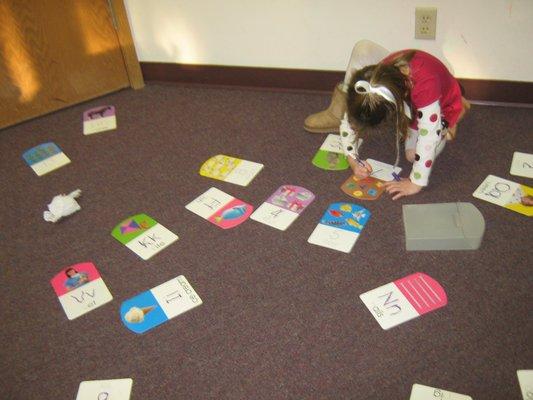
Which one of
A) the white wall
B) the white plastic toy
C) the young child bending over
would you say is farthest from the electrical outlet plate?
the white plastic toy

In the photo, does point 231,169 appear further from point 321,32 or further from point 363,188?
point 321,32

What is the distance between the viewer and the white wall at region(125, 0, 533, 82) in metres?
1.80

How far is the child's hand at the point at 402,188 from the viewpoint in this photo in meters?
1.59

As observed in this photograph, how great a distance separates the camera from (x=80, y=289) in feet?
4.78

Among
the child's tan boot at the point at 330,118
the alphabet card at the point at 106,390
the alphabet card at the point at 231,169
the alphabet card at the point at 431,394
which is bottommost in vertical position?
the alphabet card at the point at 431,394

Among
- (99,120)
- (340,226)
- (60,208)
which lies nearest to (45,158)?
(99,120)

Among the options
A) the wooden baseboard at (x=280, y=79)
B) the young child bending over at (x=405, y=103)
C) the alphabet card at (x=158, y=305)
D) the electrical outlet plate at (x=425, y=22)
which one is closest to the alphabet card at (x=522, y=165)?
the young child bending over at (x=405, y=103)

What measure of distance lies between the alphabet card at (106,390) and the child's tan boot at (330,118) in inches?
47.0

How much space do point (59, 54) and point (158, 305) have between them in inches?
55.3

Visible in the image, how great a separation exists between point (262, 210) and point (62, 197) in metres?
0.73

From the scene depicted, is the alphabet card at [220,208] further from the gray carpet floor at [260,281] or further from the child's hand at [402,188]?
the child's hand at [402,188]

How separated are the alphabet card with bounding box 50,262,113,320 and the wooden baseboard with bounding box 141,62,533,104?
118cm

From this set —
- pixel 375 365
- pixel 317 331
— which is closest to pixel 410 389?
pixel 375 365

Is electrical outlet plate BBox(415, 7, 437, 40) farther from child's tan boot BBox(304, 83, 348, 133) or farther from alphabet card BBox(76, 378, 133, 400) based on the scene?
alphabet card BBox(76, 378, 133, 400)
